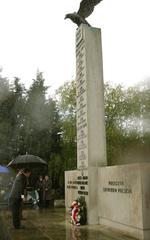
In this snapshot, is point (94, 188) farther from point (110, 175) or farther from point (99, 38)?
point (99, 38)

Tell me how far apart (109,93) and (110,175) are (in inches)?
1001

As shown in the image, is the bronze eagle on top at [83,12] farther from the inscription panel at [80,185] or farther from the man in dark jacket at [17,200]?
Result: the man in dark jacket at [17,200]

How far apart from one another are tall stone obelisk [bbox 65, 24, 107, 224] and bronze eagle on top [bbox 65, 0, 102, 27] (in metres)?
0.45

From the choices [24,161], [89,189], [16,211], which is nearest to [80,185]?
[89,189]

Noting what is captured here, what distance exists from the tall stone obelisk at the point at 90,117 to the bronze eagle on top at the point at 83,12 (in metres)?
0.45

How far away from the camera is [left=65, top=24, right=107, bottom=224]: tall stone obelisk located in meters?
11.1

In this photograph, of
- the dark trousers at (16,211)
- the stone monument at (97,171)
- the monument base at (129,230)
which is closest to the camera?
the monument base at (129,230)

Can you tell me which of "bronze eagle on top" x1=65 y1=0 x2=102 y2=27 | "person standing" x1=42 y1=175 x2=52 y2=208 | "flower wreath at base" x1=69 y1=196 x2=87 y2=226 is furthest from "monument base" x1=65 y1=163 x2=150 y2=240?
"person standing" x1=42 y1=175 x2=52 y2=208

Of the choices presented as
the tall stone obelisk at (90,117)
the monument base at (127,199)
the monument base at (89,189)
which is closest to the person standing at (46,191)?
the tall stone obelisk at (90,117)

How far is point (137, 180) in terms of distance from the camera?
8.25m

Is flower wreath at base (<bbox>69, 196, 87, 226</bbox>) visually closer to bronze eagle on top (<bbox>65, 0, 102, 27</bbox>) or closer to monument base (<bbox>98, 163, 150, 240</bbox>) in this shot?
monument base (<bbox>98, 163, 150, 240</bbox>)

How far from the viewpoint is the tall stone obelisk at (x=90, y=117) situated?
11148 mm

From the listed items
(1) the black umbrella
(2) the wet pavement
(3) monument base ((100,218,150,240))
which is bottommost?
(2) the wet pavement

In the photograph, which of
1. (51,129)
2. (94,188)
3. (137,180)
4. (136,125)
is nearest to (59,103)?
(51,129)
